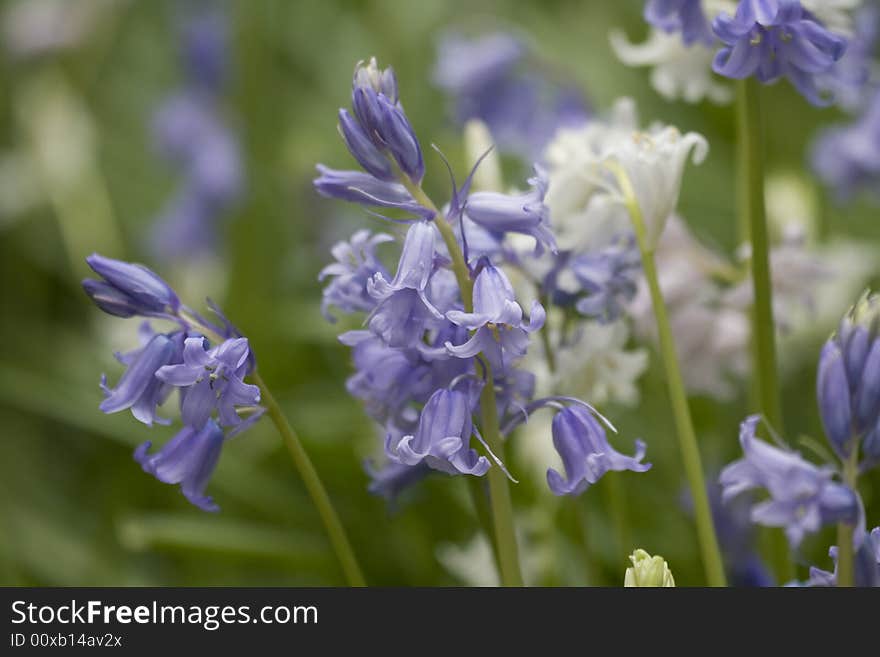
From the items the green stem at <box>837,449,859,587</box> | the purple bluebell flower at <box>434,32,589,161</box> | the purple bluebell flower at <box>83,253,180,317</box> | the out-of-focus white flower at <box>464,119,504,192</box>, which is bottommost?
the green stem at <box>837,449,859,587</box>

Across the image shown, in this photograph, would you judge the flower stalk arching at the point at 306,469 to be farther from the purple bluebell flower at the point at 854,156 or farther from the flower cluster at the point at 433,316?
the purple bluebell flower at the point at 854,156

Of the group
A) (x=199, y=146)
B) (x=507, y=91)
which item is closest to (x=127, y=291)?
(x=507, y=91)

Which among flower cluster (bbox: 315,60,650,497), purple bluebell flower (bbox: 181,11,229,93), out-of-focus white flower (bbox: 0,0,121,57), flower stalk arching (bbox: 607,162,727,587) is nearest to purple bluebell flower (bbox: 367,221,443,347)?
flower cluster (bbox: 315,60,650,497)

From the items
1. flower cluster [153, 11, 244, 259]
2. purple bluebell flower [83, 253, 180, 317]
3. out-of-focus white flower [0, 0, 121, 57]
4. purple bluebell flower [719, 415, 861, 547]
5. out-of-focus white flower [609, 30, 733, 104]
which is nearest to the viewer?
purple bluebell flower [719, 415, 861, 547]

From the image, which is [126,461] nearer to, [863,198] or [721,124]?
[721,124]

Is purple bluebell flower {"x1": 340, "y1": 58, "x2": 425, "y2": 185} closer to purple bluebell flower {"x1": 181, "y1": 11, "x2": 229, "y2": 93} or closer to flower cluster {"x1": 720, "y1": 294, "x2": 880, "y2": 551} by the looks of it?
flower cluster {"x1": 720, "y1": 294, "x2": 880, "y2": 551}

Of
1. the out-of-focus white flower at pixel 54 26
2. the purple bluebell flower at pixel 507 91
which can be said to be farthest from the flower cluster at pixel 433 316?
the out-of-focus white flower at pixel 54 26

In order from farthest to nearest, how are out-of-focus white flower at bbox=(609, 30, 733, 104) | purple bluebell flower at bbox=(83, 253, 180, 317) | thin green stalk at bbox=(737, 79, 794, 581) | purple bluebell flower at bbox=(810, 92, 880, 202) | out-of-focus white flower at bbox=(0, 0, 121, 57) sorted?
out-of-focus white flower at bbox=(0, 0, 121, 57)
purple bluebell flower at bbox=(810, 92, 880, 202)
out-of-focus white flower at bbox=(609, 30, 733, 104)
thin green stalk at bbox=(737, 79, 794, 581)
purple bluebell flower at bbox=(83, 253, 180, 317)
